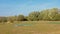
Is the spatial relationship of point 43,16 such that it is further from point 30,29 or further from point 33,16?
A: point 30,29

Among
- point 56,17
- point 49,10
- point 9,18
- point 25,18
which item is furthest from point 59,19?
point 9,18

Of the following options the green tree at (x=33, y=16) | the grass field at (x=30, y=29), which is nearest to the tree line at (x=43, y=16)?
the green tree at (x=33, y=16)

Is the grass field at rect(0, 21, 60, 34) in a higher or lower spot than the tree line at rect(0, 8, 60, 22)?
lower

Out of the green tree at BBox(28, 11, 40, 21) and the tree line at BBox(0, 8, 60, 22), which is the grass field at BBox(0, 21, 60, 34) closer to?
the tree line at BBox(0, 8, 60, 22)

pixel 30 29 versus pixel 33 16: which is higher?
pixel 33 16

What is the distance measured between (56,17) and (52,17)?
4.05ft

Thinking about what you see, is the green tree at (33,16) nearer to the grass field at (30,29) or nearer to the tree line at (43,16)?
the tree line at (43,16)

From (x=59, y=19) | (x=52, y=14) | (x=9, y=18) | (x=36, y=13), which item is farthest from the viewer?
(x=36, y=13)

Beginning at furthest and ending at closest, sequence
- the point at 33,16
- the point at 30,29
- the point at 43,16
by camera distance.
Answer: the point at 33,16
the point at 43,16
the point at 30,29

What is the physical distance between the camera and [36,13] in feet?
124

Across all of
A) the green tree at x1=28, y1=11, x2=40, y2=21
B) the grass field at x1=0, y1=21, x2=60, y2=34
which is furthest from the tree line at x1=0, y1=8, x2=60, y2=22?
the grass field at x1=0, y1=21, x2=60, y2=34

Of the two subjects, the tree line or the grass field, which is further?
the tree line

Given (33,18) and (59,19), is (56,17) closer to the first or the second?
(59,19)

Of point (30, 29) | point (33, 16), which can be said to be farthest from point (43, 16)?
point (30, 29)
